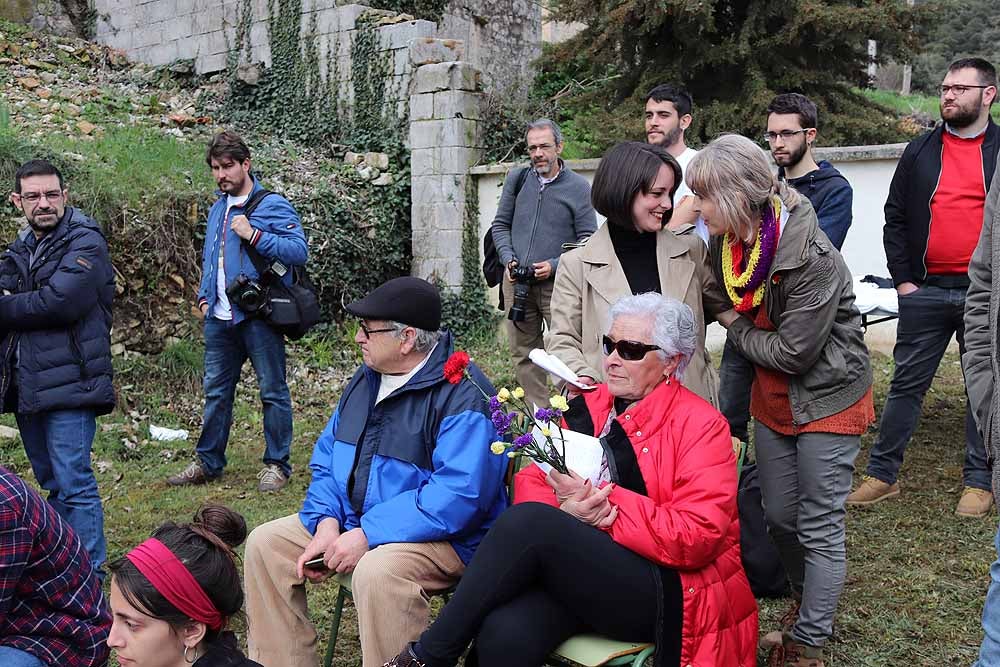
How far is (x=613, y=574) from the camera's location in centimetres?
258

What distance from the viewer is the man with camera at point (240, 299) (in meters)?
5.49

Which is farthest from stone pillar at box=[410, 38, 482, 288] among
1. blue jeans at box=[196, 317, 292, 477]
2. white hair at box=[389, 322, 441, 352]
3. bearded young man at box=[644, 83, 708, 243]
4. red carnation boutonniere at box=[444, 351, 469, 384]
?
red carnation boutonniere at box=[444, 351, 469, 384]

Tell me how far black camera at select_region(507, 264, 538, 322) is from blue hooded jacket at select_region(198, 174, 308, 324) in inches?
50.3

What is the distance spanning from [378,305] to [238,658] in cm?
131

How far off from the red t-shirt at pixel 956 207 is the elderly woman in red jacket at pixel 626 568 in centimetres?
247

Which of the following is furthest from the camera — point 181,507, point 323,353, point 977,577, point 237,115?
point 237,115

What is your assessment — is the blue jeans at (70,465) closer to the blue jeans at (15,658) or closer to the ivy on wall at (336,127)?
the blue jeans at (15,658)

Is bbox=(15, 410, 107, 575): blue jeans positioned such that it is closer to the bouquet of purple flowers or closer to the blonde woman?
the bouquet of purple flowers

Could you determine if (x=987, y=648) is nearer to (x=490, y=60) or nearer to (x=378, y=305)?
(x=378, y=305)

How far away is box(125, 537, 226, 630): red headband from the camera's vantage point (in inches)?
84.0

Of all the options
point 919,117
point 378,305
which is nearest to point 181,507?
point 378,305

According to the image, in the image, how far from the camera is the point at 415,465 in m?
3.10

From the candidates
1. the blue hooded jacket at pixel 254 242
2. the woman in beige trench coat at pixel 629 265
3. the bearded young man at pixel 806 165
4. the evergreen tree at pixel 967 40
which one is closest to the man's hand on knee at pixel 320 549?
the woman in beige trench coat at pixel 629 265

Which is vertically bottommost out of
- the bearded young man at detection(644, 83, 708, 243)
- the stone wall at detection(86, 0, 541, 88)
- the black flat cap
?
the black flat cap
